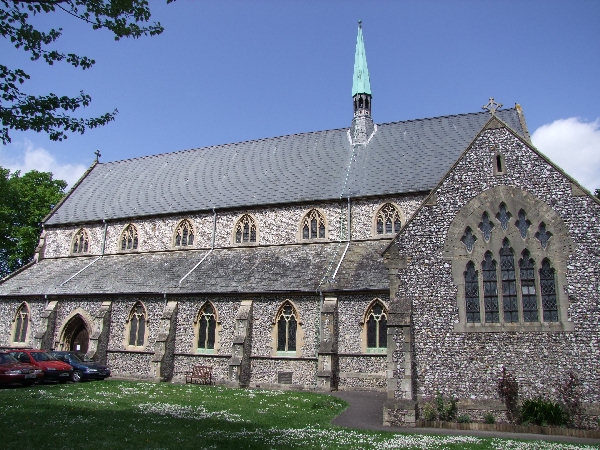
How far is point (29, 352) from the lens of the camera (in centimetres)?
2270

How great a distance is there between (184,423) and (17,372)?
38.3ft

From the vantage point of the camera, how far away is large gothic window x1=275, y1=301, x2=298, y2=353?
22891 mm

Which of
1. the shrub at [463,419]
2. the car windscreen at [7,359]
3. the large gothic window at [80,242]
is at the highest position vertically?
the large gothic window at [80,242]

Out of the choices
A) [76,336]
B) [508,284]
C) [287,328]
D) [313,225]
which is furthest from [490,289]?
[76,336]

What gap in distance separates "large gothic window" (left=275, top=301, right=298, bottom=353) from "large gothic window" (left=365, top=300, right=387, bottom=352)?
333cm

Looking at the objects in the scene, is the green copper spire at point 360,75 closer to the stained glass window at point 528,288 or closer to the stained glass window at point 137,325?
the stained glass window at point 137,325

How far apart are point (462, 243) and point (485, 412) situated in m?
4.78

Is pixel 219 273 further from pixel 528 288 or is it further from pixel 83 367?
pixel 528 288

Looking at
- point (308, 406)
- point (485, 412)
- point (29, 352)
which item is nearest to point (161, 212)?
point (29, 352)

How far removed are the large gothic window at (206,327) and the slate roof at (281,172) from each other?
261 inches

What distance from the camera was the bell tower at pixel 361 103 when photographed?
3120 centimetres

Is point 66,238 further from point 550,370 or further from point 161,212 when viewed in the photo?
point 550,370

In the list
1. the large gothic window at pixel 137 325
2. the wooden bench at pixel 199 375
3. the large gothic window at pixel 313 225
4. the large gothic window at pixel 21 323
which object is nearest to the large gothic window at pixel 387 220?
the large gothic window at pixel 313 225

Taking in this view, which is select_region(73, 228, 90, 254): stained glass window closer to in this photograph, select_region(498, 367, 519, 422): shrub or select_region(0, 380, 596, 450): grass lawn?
select_region(0, 380, 596, 450): grass lawn
